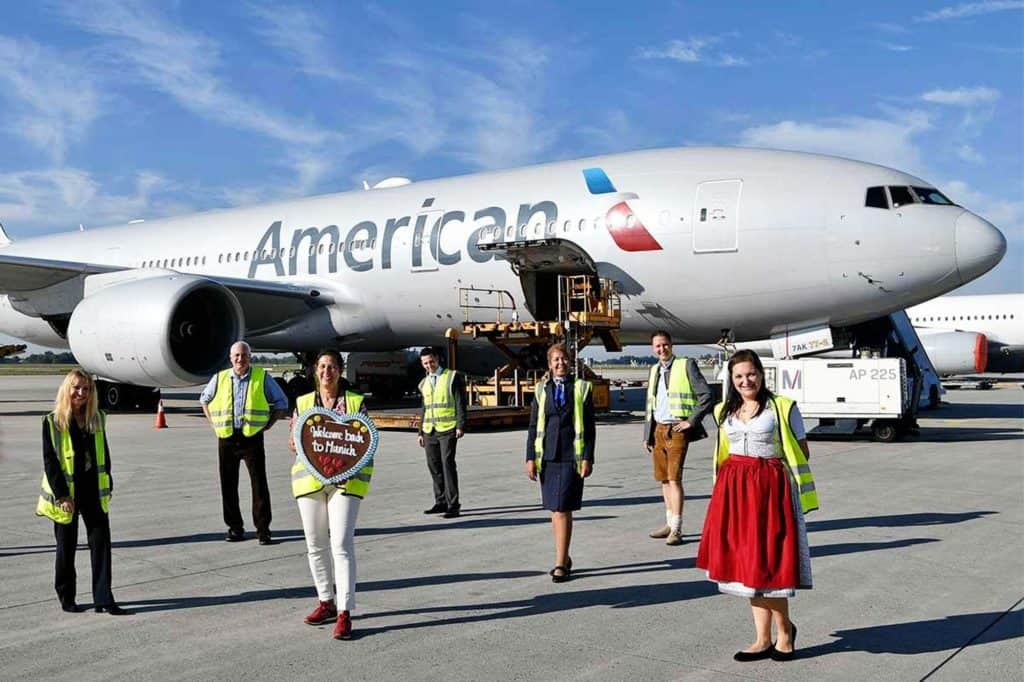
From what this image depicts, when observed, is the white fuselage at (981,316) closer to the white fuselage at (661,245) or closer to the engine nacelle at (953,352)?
the engine nacelle at (953,352)

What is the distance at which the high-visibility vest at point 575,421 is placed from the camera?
5.62 m

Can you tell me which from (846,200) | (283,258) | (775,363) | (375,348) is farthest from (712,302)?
(283,258)

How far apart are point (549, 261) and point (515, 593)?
10591 mm

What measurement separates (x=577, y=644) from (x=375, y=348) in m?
14.7

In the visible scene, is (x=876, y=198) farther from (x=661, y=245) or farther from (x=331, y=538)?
(x=331, y=538)

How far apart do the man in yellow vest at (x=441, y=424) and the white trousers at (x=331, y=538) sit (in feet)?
9.48

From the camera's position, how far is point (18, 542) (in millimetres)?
6430

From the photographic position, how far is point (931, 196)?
12.9 metres

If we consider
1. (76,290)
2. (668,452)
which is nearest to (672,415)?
(668,452)

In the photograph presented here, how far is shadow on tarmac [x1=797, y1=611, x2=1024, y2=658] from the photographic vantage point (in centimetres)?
415

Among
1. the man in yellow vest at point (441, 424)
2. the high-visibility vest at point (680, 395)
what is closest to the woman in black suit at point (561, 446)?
the high-visibility vest at point (680, 395)

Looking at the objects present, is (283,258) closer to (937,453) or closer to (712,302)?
(712,302)

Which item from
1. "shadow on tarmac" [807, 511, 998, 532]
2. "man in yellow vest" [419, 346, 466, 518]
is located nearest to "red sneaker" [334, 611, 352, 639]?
"man in yellow vest" [419, 346, 466, 518]

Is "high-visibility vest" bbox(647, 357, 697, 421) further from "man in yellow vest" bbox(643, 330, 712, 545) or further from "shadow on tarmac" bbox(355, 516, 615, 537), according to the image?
"shadow on tarmac" bbox(355, 516, 615, 537)
